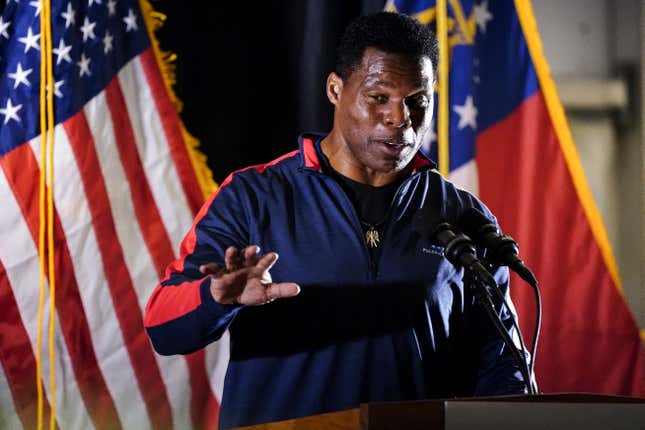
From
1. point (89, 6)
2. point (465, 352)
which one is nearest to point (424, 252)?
point (465, 352)

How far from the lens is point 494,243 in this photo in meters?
1.34

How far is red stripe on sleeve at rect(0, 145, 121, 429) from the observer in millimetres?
2340

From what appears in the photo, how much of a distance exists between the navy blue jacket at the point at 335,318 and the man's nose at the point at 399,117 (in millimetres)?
170

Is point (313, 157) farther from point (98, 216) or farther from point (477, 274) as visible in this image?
point (98, 216)

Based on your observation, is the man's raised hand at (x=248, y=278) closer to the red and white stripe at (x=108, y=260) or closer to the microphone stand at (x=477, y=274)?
the microphone stand at (x=477, y=274)

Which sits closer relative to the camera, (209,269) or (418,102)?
(209,269)

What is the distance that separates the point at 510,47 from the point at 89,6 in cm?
131

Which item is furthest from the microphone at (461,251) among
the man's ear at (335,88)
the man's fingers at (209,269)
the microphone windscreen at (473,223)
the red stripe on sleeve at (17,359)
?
the red stripe on sleeve at (17,359)

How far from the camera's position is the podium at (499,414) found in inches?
33.0

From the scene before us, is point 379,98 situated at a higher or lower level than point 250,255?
higher

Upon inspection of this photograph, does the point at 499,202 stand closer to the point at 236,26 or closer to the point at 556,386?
the point at 556,386

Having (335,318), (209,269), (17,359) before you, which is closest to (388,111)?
(335,318)

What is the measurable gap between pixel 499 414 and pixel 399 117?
951 millimetres

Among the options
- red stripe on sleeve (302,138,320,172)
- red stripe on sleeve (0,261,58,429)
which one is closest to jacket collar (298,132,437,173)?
red stripe on sleeve (302,138,320,172)
